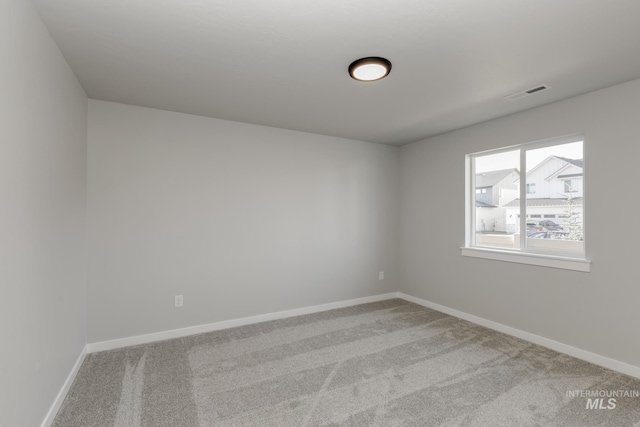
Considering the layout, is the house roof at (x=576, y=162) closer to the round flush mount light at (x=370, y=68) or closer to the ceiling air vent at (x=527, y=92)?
the ceiling air vent at (x=527, y=92)

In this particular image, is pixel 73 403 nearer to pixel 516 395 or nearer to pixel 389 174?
pixel 516 395

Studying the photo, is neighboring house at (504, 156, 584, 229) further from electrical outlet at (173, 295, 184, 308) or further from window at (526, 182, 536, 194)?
electrical outlet at (173, 295, 184, 308)

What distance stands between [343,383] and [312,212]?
2.20 m

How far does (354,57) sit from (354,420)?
2.36 metres

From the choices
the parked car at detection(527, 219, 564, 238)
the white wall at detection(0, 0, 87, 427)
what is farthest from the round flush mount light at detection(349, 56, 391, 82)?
the parked car at detection(527, 219, 564, 238)

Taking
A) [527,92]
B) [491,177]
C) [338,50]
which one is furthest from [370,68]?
[491,177]

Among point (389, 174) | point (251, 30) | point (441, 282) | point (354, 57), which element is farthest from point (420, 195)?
point (251, 30)

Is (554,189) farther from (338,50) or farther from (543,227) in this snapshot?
(338,50)

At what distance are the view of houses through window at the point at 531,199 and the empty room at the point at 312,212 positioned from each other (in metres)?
0.02

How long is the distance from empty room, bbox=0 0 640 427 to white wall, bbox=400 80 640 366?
0.7 inches

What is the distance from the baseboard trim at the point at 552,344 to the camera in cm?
248

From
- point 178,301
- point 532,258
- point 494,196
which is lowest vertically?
point 178,301

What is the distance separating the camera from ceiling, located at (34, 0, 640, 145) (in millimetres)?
1655

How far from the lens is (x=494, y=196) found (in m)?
3.67
